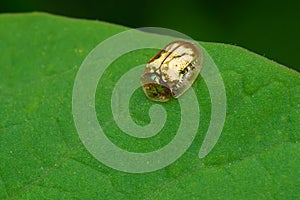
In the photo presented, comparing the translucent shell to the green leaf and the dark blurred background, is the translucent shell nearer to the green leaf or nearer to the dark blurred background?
the green leaf

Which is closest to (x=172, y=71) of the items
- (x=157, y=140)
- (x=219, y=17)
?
(x=157, y=140)

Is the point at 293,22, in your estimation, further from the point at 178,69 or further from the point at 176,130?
the point at 176,130

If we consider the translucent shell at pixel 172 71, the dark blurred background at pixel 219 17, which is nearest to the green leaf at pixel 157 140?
the translucent shell at pixel 172 71

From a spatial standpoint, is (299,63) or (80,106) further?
(299,63)

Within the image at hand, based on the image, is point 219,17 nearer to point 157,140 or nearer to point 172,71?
point 172,71

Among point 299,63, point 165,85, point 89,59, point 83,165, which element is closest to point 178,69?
point 165,85

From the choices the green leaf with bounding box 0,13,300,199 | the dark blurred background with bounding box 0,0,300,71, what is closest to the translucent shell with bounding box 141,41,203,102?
the green leaf with bounding box 0,13,300,199
